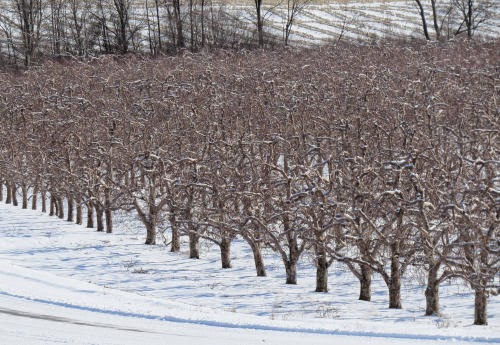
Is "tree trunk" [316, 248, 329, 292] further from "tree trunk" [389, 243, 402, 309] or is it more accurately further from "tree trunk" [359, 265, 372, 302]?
"tree trunk" [389, 243, 402, 309]

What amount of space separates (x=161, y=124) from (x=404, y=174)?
48.2ft

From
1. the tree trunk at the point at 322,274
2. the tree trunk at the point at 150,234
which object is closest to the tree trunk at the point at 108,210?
the tree trunk at the point at 150,234

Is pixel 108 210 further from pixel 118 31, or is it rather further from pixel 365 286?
pixel 118 31

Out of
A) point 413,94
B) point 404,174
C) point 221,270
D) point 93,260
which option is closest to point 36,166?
point 93,260

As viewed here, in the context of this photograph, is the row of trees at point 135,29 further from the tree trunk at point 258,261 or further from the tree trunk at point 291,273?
the tree trunk at point 291,273

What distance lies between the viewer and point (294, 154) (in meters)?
23.8

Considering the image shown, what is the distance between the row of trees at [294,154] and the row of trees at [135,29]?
14058mm

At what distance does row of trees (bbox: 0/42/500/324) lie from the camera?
18.5 meters

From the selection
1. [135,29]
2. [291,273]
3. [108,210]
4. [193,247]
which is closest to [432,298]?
[291,273]

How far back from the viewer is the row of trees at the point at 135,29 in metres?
64.0

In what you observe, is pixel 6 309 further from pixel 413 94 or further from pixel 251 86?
pixel 251 86

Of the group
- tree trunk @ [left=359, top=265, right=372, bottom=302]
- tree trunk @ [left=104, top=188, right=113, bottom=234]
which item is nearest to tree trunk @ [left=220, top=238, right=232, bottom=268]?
tree trunk @ [left=359, top=265, right=372, bottom=302]

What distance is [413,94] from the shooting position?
30453mm

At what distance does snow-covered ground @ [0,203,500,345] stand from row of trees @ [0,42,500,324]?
0.82 meters
